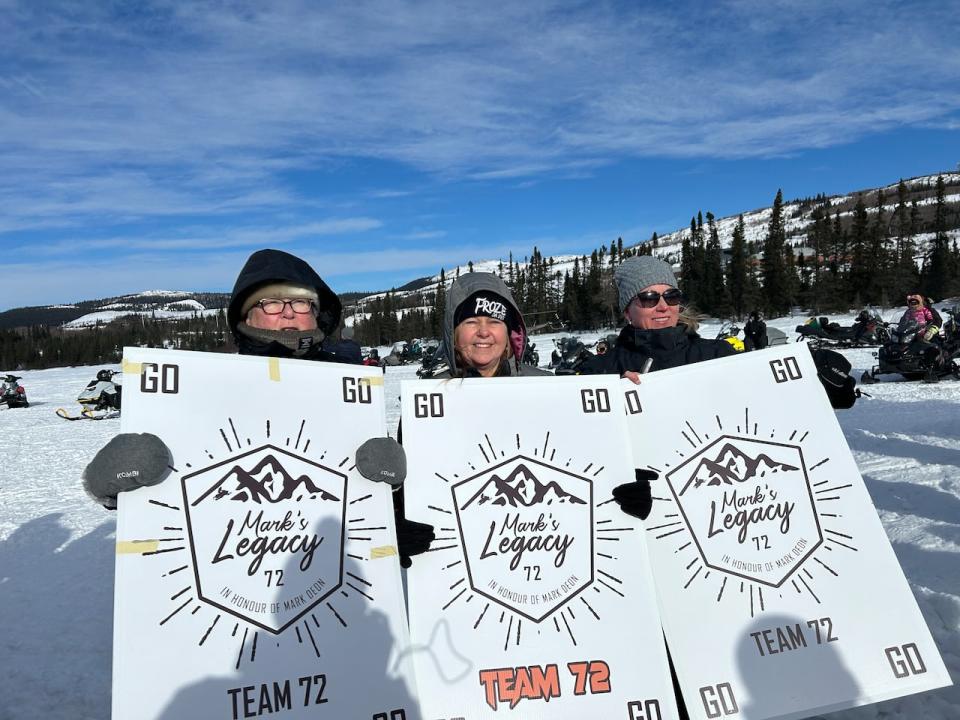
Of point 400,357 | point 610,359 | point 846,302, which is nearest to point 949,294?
point 846,302

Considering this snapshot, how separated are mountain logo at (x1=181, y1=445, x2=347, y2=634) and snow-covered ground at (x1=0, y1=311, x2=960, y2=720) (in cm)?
191

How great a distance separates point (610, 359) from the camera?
3.09m

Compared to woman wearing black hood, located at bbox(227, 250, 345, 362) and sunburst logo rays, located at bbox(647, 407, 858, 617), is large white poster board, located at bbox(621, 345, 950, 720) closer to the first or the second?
sunburst logo rays, located at bbox(647, 407, 858, 617)

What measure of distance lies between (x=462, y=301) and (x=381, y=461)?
826 mm

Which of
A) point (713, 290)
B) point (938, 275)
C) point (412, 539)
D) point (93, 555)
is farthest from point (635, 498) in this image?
point (713, 290)

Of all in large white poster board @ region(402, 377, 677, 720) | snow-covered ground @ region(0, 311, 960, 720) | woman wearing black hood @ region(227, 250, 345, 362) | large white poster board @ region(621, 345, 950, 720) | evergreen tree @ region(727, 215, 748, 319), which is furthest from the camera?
evergreen tree @ region(727, 215, 748, 319)

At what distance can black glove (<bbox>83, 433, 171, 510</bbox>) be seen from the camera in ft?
6.54

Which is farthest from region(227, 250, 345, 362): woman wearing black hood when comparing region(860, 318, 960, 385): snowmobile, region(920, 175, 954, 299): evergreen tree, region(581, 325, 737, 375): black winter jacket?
region(920, 175, 954, 299): evergreen tree

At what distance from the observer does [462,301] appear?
2.78 m

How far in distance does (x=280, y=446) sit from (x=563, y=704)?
4.43ft

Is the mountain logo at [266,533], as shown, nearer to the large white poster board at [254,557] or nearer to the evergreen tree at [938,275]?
the large white poster board at [254,557]

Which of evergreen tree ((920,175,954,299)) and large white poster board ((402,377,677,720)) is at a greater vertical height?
evergreen tree ((920,175,954,299))

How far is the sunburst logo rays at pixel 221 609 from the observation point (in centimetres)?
202

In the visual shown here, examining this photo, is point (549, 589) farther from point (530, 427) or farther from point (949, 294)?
point (949, 294)
